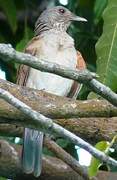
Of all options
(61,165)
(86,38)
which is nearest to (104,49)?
(61,165)

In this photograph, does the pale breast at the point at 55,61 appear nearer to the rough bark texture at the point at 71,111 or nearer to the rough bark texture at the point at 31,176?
the rough bark texture at the point at 31,176

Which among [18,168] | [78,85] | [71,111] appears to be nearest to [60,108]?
[71,111]

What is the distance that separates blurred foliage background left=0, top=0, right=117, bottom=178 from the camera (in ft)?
15.1

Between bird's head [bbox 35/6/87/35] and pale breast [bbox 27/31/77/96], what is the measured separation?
476mm

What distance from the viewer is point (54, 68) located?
9.08 feet

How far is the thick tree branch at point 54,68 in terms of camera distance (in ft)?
8.86

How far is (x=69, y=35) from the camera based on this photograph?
570 cm

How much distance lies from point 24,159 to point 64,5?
2.11 metres

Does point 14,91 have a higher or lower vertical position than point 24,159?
higher

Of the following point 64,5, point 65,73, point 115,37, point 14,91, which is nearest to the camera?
point 65,73

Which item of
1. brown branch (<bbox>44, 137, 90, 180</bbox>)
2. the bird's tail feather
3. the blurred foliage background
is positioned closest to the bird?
the bird's tail feather

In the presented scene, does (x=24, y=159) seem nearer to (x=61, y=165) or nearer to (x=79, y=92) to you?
(x=61, y=165)

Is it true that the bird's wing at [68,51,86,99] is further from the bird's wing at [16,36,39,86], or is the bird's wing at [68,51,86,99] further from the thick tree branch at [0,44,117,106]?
the thick tree branch at [0,44,117,106]

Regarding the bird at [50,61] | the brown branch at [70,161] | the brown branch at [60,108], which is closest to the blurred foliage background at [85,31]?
the bird at [50,61]
